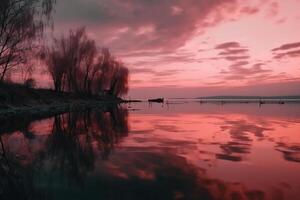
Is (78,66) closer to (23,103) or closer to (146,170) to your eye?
(23,103)

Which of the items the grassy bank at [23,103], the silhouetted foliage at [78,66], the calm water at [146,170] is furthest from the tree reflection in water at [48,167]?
the silhouetted foliage at [78,66]

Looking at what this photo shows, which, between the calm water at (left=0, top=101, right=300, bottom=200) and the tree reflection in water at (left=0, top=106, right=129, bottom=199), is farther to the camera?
the tree reflection in water at (left=0, top=106, right=129, bottom=199)

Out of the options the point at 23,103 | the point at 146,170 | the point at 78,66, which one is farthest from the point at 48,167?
the point at 78,66

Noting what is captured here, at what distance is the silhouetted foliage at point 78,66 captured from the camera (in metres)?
53.7

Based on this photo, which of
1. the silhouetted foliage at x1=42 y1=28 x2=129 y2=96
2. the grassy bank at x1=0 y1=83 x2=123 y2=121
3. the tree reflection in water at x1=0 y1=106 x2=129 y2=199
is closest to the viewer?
the tree reflection in water at x1=0 y1=106 x2=129 y2=199

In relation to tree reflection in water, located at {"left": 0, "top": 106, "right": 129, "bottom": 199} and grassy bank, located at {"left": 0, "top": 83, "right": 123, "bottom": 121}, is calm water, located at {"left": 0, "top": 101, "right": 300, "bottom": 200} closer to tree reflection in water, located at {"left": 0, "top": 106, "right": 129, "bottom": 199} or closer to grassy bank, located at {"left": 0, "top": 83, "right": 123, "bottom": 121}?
tree reflection in water, located at {"left": 0, "top": 106, "right": 129, "bottom": 199}

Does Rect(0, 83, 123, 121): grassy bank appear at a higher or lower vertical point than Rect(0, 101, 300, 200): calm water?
higher

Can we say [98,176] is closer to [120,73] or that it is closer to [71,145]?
[71,145]

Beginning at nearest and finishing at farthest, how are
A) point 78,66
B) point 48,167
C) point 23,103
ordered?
1. point 48,167
2. point 23,103
3. point 78,66

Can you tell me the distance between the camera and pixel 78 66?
5781 centimetres

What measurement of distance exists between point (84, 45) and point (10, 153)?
47630 mm

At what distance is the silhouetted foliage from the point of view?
53.7m

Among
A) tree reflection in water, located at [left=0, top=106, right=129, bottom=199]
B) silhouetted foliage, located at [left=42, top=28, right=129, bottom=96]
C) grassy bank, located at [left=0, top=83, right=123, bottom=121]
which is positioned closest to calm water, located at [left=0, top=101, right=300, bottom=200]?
tree reflection in water, located at [left=0, top=106, right=129, bottom=199]

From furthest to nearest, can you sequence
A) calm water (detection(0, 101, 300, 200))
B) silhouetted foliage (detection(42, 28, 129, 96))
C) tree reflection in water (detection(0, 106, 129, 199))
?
silhouetted foliage (detection(42, 28, 129, 96)) → tree reflection in water (detection(0, 106, 129, 199)) → calm water (detection(0, 101, 300, 200))
